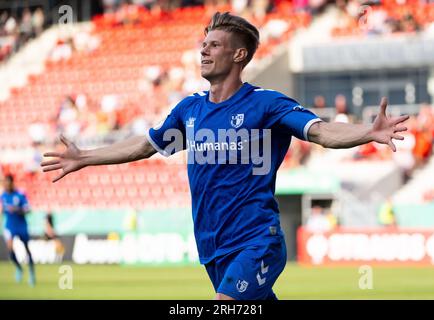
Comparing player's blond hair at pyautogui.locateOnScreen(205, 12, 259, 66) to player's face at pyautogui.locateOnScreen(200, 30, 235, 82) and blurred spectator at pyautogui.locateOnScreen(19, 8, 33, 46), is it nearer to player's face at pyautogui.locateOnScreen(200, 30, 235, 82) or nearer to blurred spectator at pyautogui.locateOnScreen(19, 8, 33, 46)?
player's face at pyautogui.locateOnScreen(200, 30, 235, 82)

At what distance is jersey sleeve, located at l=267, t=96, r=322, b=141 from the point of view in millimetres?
6531

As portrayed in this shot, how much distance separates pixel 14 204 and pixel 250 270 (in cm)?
1412

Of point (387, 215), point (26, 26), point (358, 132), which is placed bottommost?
point (387, 215)

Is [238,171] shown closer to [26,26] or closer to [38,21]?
[38,21]

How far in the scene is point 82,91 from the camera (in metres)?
36.7

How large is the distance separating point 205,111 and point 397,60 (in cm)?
2685

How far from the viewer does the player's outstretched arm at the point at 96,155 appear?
7.28 meters

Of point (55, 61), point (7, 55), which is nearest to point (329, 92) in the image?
point (55, 61)

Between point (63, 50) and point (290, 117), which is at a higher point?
point (63, 50)

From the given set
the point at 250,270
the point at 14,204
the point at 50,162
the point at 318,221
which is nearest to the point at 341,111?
the point at 318,221

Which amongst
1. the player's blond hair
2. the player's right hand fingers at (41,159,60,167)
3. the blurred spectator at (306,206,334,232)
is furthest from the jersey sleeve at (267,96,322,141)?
the blurred spectator at (306,206,334,232)

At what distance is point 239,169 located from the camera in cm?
674

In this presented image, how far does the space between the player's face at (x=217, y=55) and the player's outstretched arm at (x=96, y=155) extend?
33.4 inches

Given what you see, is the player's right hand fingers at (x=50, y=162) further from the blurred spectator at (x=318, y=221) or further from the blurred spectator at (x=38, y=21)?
the blurred spectator at (x=38, y=21)
